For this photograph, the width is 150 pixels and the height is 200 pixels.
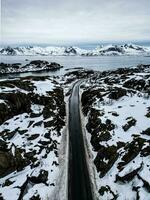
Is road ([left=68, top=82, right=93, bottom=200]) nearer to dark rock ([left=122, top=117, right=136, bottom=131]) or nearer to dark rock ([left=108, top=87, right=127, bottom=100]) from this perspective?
dark rock ([left=122, top=117, right=136, bottom=131])

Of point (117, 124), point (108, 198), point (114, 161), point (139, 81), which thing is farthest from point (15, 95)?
point (139, 81)

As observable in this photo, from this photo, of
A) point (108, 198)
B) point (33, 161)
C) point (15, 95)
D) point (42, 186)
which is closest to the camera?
point (108, 198)

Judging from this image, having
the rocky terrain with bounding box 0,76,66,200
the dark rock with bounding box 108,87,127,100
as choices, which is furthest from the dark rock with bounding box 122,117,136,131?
the dark rock with bounding box 108,87,127,100

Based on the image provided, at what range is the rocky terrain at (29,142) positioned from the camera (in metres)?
35.4

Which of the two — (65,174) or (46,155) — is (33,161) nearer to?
(46,155)

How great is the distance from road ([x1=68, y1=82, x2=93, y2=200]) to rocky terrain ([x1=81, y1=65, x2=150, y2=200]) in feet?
5.54

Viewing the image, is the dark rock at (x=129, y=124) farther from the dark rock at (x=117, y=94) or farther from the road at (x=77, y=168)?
the dark rock at (x=117, y=94)

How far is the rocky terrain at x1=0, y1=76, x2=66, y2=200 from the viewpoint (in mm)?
35438

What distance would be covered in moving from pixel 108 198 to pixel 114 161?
808 centimetres

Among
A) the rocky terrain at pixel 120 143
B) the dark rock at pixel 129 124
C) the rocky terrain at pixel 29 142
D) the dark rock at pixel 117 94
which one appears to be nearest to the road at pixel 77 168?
the rocky terrain at pixel 120 143

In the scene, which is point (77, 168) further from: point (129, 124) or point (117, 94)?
point (117, 94)

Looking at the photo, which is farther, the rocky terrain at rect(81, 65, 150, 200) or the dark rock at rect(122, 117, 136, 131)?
the dark rock at rect(122, 117, 136, 131)

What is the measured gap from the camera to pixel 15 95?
61375 millimetres

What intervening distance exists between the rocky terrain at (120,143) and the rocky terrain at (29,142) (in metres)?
7.15
